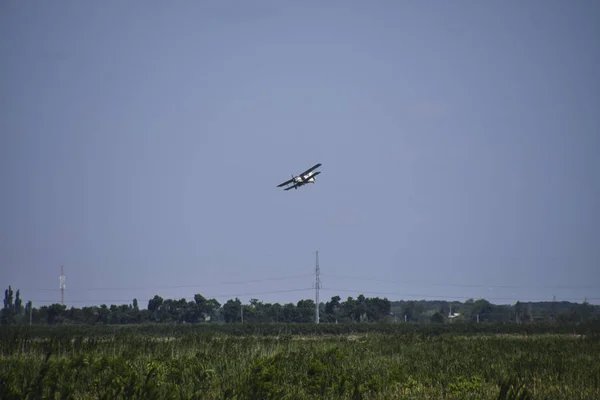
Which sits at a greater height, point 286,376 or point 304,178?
point 304,178

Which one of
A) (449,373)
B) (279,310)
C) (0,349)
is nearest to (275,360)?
(449,373)

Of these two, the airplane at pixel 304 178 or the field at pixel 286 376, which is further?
the airplane at pixel 304 178

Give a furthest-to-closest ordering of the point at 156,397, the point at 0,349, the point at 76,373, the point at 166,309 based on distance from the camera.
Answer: the point at 166,309 < the point at 0,349 < the point at 76,373 < the point at 156,397

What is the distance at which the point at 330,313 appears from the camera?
507 feet

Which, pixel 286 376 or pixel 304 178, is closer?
pixel 286 376

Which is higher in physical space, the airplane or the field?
the airplane

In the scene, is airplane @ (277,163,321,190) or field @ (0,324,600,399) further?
airplane @ (277,163,321,190)

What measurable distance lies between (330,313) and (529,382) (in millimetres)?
141317

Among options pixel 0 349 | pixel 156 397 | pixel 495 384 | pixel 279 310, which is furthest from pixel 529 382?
pixel 279 310

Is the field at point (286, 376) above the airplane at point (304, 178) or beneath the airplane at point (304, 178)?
beneath

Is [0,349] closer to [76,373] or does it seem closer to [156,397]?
[76,373]

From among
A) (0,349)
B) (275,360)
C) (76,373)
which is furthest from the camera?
(0,349)

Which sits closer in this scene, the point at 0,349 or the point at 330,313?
the point at 0,349

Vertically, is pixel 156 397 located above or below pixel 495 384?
above
